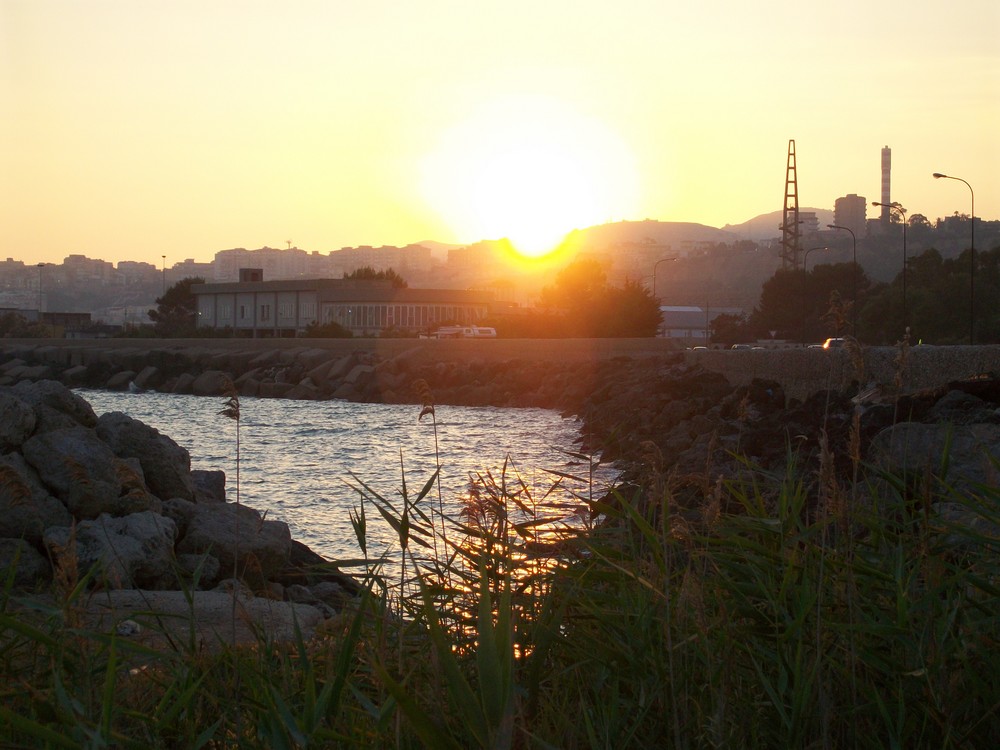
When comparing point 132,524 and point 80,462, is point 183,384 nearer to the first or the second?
point 80,462

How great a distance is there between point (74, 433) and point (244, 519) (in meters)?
1.57

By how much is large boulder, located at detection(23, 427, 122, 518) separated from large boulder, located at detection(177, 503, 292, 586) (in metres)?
0.67

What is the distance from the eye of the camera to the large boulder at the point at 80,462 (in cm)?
775

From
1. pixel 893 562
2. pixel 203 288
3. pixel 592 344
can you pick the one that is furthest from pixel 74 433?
pixel 203 288

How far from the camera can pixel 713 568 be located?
3566mm

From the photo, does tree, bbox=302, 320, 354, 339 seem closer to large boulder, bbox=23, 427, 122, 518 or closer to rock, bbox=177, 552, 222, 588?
large boulder, bbox=23, 427, 122, 518

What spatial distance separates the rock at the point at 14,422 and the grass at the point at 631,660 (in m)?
5.50

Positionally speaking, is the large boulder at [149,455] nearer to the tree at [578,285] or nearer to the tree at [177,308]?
the tree at [578,285]

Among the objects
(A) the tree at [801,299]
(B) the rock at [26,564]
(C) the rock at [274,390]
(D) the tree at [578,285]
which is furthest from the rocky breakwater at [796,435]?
(A) the tree at [801,299]

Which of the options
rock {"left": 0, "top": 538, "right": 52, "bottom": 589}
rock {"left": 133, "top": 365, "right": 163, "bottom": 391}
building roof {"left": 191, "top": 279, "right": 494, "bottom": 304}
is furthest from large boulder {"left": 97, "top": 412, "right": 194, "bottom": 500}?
building roof {"left": 191, "top": 279, "right": 494, "bottom": 304}

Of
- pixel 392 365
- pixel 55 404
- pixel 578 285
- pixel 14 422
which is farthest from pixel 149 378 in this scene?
pixel 14 422

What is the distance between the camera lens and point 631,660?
3.00m

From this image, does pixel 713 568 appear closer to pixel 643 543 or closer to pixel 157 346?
pixel 643 543

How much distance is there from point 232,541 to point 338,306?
63.3 metres
